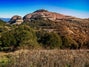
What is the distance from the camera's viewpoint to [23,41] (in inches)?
706

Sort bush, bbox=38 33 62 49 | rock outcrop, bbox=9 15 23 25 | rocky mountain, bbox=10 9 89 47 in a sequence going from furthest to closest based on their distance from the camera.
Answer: rock outcrop, bbox=9 15 23 25, rocky mountain, bbox=10 9 89 47, bush, bbox=38 33 62 49

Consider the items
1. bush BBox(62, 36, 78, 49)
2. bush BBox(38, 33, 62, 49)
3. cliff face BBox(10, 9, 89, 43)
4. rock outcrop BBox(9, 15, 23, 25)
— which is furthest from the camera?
rock outcrop BBox(9, 15, 23, 25)

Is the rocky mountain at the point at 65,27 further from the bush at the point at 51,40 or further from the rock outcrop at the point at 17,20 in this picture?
the bush at the point at 51,40

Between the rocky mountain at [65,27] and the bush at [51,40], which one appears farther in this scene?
the rocky mountain at [65,27]

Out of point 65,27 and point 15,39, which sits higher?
point 65,27

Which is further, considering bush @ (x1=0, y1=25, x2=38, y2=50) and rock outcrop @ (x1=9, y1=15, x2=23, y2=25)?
rock outcrop @ (x1=9, y1=15, x2=23, y2=25)

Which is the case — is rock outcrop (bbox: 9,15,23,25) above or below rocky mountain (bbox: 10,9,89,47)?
below

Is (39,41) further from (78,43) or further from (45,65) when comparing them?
(45,65)

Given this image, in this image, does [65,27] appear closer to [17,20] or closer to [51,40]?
[51,40]

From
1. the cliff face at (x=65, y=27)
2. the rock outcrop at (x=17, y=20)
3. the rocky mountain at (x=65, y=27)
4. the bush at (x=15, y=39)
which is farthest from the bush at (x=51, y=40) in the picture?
the rock outcrop at (x=17, y=20)

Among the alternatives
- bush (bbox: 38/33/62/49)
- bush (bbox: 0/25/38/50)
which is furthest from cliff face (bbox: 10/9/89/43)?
bush (bbox: 0/25/38/50)

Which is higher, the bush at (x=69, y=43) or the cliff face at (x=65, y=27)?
the cliff face at (x=65, y=27)

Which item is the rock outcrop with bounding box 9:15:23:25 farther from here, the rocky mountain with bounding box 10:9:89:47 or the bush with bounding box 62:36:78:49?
the bush with bounding box 62:36:78:49

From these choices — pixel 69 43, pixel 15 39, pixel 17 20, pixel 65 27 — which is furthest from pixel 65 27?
pixel 17 20
